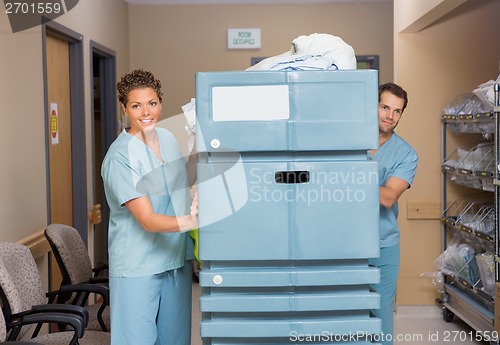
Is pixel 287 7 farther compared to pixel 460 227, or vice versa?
pixel 287 7

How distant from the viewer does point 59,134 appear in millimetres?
4387

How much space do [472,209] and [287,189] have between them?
3.66 m

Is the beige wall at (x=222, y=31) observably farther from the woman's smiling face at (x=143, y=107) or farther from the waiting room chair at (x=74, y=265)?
the woman's smiling face at (x=143, y=107)

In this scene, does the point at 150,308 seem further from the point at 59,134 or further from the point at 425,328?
the point at 425,328

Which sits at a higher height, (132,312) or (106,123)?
(106,123)

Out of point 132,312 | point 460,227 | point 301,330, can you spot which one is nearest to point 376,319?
point 301,330

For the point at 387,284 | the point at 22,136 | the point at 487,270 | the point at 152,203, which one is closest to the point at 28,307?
the point at 22,136

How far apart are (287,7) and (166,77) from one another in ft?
4.60

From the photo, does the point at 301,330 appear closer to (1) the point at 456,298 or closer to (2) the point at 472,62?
(1) the point at 456,298

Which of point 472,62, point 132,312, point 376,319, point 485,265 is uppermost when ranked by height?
point 472,62

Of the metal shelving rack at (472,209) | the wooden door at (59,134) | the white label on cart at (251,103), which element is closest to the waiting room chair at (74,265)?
the wooden door at (59,134)

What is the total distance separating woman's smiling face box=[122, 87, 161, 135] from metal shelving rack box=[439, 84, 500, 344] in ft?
7.84

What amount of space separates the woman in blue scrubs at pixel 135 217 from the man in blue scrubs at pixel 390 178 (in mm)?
880

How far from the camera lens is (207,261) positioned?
153 centimetres
